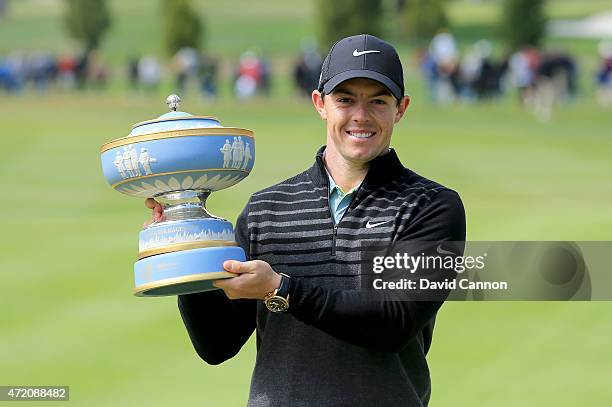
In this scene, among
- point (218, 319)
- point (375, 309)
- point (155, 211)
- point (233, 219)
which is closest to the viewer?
point (375, 309)

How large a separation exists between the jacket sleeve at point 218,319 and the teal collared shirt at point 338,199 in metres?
0.29

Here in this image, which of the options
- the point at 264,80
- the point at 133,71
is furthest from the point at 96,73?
the point at 264,80

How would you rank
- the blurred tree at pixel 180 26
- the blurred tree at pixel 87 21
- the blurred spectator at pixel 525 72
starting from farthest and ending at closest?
the blurred tree at pixel 87 21
the blurred tree at pixel 180 26
the blurred spectator at pixel 525 72

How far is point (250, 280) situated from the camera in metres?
3.60

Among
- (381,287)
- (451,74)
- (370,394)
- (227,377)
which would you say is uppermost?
(451,74)

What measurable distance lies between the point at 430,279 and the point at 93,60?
52.0m

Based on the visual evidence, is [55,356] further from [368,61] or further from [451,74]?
[451,74]

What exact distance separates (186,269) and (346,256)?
1.64 feet

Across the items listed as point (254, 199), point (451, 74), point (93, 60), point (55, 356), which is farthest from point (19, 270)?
point (93, 60)

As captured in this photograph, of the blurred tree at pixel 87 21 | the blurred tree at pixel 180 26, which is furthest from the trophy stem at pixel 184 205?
the blurred tree at pixel 87 21

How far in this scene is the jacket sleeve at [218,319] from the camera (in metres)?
3.98

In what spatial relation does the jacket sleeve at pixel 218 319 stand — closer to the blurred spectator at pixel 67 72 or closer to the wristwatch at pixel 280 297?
the wristwatch at pixel 280 297

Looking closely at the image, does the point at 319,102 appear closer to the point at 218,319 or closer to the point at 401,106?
the point at 401,106

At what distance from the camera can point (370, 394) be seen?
3787 mm
